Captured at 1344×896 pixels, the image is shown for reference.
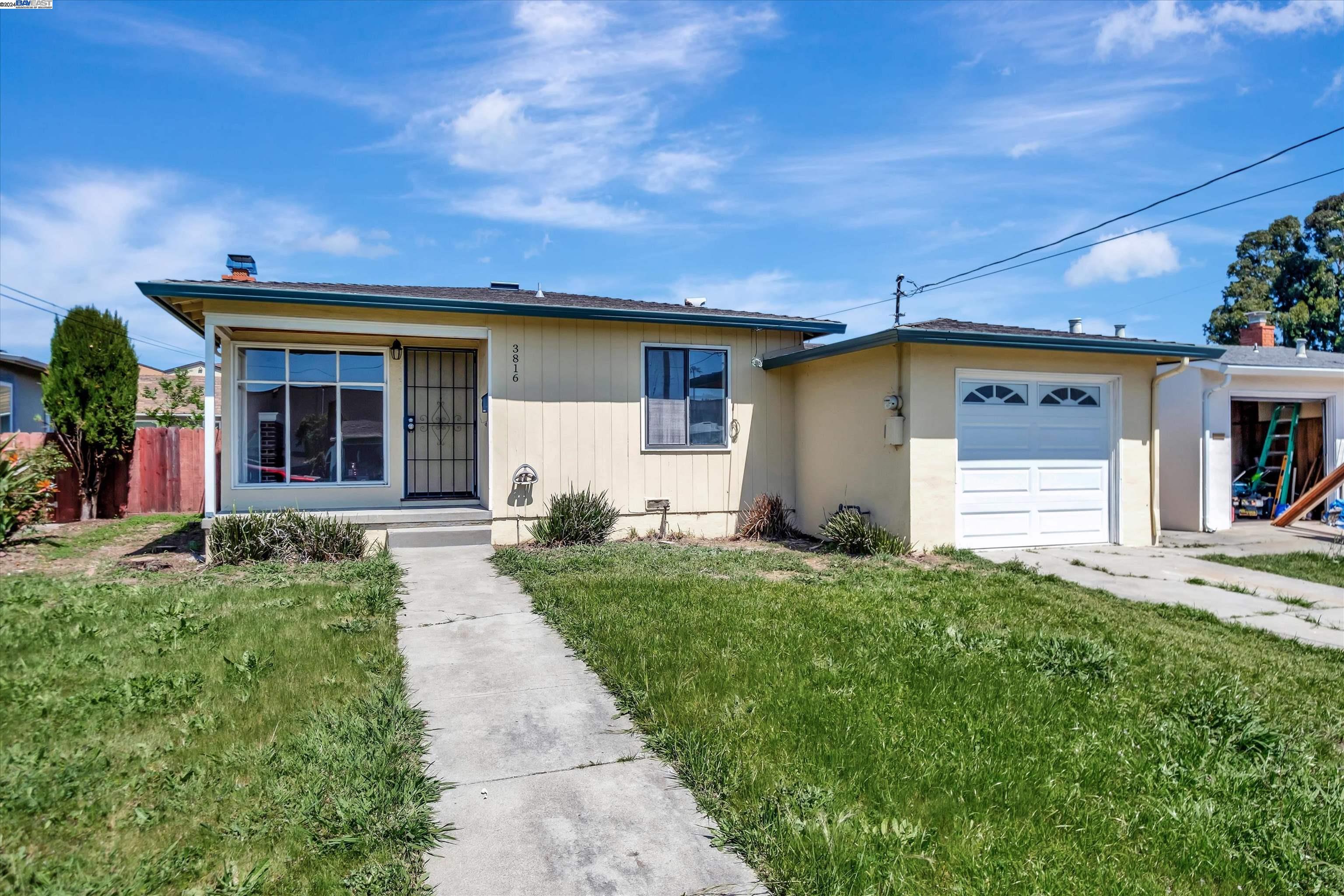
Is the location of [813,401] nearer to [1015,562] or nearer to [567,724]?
[1015,562]

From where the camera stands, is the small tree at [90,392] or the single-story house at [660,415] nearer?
the single-story house at [660,415]

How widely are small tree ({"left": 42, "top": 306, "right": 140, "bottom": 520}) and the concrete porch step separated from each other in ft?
22.2

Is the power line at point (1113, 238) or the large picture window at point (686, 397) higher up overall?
the power line at point (1113, 238)

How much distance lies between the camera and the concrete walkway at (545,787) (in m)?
2.51

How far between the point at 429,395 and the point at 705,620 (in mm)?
7039

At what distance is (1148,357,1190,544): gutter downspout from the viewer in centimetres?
1018

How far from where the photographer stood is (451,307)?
30.1 feet

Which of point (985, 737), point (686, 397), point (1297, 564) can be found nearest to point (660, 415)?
point (686, 397)

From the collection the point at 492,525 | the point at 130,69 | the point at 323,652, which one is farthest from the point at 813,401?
the point at 130,69

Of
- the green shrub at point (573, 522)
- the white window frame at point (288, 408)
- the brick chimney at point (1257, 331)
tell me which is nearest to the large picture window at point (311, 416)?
the white window frame at point (288, 408)

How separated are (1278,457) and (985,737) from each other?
14.1m

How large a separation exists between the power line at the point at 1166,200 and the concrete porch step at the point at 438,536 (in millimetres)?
11316

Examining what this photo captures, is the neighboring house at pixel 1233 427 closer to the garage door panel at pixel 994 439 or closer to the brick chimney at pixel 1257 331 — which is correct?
the brick chimney at pixel 1257 331

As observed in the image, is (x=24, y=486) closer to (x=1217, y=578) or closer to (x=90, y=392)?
(x=90, y=392)
